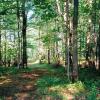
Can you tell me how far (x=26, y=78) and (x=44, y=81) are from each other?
106 inches

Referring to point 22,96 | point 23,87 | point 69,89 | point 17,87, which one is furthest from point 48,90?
point 17,87

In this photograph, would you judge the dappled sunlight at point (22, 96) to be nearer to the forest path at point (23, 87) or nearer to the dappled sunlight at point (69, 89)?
the forest path at point (23, 87)

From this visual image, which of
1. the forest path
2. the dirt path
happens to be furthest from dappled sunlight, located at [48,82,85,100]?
the dirt path

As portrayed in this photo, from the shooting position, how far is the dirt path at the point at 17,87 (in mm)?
15320

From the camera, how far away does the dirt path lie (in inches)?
603

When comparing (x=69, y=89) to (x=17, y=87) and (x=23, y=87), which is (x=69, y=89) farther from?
(x=17, y=87)

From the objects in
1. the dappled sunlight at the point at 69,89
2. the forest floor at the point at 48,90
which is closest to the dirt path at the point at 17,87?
the forest floor at the point at 48,90

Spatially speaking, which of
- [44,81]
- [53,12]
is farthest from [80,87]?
[53,12]

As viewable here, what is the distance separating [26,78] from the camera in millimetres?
20406

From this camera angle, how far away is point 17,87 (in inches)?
682

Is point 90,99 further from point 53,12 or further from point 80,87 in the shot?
point 53,12

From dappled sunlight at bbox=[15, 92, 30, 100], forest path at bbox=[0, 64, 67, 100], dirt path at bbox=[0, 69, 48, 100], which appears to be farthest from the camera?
dirt path at bbox=[0, 69, 48, 100]

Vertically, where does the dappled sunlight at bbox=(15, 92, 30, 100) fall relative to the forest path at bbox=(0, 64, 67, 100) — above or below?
below

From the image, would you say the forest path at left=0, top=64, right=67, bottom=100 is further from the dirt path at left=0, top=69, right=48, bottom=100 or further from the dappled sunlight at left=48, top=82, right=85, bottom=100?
the dappled sunlight at left=48, top=82, right=85, bottom=100
